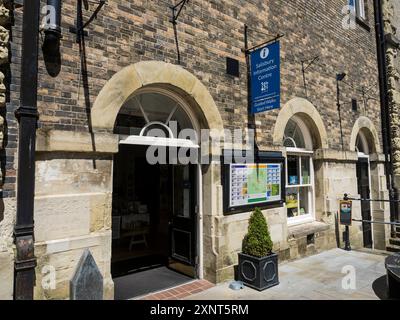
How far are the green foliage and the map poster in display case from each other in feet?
1.34

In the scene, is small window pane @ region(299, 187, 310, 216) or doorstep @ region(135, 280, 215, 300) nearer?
doorstep @ region(135, 280, 215, 300)

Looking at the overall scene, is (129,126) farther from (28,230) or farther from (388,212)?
(388,212)

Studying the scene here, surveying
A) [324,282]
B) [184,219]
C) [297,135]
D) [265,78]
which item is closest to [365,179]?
[297,135]

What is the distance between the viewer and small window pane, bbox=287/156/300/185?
735cm

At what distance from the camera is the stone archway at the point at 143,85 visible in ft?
13.4

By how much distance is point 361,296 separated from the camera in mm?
4766

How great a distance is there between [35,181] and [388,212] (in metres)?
10.5

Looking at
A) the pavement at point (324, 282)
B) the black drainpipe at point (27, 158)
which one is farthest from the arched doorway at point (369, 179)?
the black drainpipe at point (27, 158)

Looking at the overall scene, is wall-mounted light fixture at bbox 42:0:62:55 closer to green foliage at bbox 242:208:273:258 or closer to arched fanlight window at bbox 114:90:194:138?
arched fanlight window at bbox 114:90:194:138

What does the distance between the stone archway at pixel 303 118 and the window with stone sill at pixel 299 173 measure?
0.59 feet

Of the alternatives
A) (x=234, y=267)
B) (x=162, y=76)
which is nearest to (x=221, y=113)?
(x=162, y=76)

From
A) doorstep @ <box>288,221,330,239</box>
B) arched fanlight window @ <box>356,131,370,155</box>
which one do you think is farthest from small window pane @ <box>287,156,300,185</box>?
arched fanlight window @ <box>356,131,370,155</box>

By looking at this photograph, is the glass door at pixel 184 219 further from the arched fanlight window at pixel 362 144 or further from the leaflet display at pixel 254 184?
the arched fanlight window at pixel 362 144

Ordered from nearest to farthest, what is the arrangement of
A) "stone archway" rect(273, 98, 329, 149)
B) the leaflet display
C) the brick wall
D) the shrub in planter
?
the brick wall → the shrub in planter → the leaflet display → "stone archway" rect(273, 98, 329, 149)
